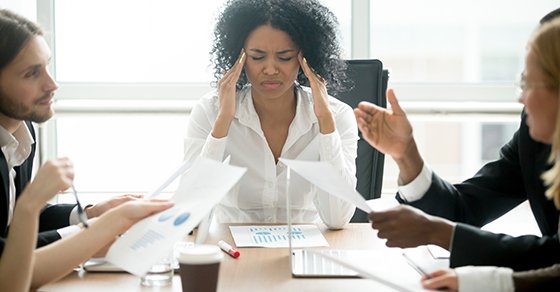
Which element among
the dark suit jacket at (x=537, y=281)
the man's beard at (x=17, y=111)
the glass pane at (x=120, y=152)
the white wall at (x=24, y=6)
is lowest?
the glass pane at (x=120, y=152)

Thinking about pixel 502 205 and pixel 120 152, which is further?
pixel 120 152

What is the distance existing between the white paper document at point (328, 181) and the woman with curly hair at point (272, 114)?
0.72m

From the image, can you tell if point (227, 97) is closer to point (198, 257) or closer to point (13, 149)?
point (13, 149)

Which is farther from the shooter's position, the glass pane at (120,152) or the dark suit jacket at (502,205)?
the glass pane at (120,152)

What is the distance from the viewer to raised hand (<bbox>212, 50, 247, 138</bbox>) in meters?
2.36

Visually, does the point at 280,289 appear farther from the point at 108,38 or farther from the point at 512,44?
the point at 512,44

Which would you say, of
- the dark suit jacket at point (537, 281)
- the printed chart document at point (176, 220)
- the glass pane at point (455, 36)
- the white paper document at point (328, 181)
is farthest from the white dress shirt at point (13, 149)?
the glass pane at point (455, 36)

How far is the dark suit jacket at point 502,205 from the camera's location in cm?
161

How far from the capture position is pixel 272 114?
101 inches

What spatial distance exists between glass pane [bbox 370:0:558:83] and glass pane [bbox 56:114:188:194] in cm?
125

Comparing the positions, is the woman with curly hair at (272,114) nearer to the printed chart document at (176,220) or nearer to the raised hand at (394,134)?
the raised hand at (394,134)

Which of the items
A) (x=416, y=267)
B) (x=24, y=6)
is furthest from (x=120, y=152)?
(x=416, y=267)

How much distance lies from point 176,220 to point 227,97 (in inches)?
42.1

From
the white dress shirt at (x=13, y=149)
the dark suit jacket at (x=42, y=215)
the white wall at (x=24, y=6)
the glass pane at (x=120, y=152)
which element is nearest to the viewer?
the dark suit jacket at (x=42, y=215)
